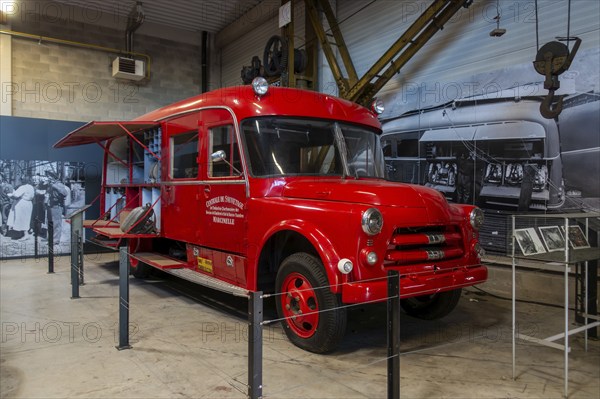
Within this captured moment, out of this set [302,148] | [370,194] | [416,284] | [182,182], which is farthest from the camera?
[182,182]

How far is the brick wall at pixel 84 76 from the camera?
10336 mm

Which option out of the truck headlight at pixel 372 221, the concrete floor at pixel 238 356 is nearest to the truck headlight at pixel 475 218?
the concrete floor at pixel 238 356

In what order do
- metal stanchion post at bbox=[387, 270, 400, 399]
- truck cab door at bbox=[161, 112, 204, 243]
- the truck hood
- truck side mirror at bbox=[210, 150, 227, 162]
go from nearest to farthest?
metal stanchion post at bbox=[387, 270, 400, 399]
the truck hood
truck side mirror at bbox=[210, 150, 227, 162]
truck cab door at bbox=[161, 112, 204, 243]

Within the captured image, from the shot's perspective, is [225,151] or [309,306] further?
[225,151]

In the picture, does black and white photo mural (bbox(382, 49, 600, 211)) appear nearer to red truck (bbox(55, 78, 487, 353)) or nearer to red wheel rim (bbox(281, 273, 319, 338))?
red truck (bbox(55, 78, 487, 353))

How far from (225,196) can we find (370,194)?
5.73ft

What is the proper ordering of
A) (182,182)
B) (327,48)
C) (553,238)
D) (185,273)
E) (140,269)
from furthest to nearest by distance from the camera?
(327,48)
(140,269)
(182,182)
(185,273)
(553,238)

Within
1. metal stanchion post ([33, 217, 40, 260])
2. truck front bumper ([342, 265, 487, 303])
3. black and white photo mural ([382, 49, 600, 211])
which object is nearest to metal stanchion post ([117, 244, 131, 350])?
truck front bumper ([342, 265, 487, 303])

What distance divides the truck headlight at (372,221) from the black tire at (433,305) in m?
1.62

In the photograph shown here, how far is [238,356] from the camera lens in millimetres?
3893

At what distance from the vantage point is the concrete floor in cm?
326

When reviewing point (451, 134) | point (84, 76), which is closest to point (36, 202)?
point (84, 76)

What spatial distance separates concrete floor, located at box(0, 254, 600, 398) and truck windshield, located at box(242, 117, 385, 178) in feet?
5.34

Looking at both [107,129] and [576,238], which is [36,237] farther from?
[576,238]
